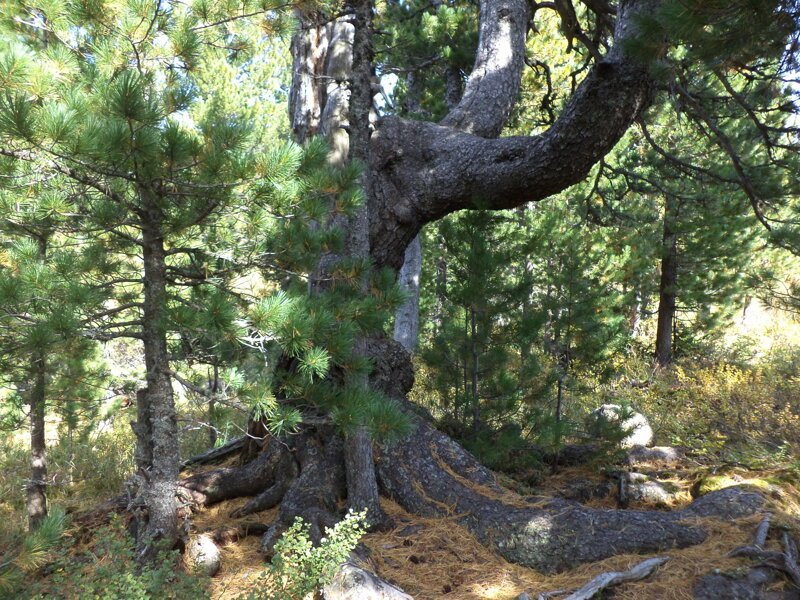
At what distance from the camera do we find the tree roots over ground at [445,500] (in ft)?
11.0

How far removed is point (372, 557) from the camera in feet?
10.7

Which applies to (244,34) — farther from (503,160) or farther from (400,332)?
(400,332)

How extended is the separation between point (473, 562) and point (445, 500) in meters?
0.55

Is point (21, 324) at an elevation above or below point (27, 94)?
below

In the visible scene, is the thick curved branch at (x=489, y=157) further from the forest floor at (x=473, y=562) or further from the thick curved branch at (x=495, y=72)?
the forest floor at (x=473, y=562)

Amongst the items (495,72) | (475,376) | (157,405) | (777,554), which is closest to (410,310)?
(475,376)

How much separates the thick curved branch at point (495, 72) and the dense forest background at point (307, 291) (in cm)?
3

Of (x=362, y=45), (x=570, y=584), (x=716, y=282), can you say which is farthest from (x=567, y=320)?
(x=716, y=282)

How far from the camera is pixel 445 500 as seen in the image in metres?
3.85

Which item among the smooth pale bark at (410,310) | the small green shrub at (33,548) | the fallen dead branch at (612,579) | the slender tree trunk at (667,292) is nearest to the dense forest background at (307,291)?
the small green shrub at (33,548)

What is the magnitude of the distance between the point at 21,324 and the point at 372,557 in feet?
7.40

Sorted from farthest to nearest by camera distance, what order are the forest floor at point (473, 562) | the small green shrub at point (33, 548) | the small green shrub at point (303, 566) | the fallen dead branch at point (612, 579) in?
1. the forest floor at point (473, 562)
2. the fallen dead branch at point (612, 579)
3. the small green shrub at point (303, 566)
4. the small green shrub at point (33, 548)

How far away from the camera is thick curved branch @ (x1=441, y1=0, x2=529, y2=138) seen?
5.04m

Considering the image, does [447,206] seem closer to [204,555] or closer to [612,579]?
[612,579]
